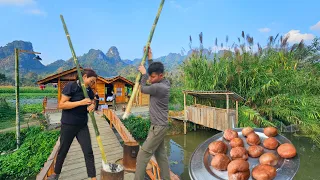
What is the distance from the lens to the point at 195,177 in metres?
1.71

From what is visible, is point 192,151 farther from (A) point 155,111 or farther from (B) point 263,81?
(A) point 155,111

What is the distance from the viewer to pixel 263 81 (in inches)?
447

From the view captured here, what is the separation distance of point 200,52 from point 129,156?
10.0 m

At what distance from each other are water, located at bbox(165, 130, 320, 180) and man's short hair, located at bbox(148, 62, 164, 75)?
19.9ft

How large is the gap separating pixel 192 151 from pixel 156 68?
8.53 m

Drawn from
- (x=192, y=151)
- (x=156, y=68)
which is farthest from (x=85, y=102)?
(x=192, y=151)

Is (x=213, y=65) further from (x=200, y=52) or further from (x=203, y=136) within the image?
(x=203, y=136)

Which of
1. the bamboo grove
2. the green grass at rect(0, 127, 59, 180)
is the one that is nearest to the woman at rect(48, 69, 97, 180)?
the green grass at rect(0, 127, 59, 180)

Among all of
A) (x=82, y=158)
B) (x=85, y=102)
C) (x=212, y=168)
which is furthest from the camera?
(x=82, y=158)

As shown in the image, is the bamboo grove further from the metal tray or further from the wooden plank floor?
the metal tray

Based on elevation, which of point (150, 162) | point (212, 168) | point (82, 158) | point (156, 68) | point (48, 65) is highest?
point (48, 65)

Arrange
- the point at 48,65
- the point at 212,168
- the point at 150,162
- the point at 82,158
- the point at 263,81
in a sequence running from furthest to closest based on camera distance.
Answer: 1. the point at 48,65
2. the point at 263,81
3. the point at 82,158
4. the point at 150,162
5. the point at 212,168

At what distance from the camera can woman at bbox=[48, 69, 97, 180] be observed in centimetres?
260

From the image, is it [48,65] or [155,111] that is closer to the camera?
[155,111]
